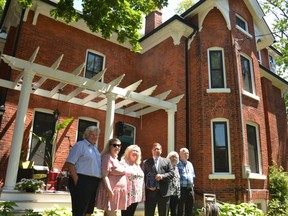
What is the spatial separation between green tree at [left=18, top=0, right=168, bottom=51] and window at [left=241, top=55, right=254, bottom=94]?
235 inches

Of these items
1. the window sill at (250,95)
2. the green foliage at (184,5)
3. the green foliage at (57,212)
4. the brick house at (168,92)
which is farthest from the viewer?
the green foliage at (184,5)

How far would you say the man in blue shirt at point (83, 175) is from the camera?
3.60m

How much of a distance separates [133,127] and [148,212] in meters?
7.14

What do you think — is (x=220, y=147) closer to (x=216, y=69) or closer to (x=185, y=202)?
(x=216, y=69)

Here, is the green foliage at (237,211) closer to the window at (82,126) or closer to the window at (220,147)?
the window at (220,147)

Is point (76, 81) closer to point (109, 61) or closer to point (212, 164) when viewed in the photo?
point (109, 61)

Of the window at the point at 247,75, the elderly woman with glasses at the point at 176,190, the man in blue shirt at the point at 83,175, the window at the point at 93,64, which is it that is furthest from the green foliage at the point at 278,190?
the window at the point at 93,64

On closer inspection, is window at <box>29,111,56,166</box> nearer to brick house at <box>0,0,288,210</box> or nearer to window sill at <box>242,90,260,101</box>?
brick house at <box>0,0,288,210</box>

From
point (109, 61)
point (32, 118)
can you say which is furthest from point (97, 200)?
point (109, 61)

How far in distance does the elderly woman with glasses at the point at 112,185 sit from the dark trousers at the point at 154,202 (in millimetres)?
918

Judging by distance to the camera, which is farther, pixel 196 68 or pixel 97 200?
pixel 196 68

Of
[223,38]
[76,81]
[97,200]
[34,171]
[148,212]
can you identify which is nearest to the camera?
[97,200]

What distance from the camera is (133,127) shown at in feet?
38.9

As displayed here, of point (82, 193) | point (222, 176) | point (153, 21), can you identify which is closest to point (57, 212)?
point (82, 193)
